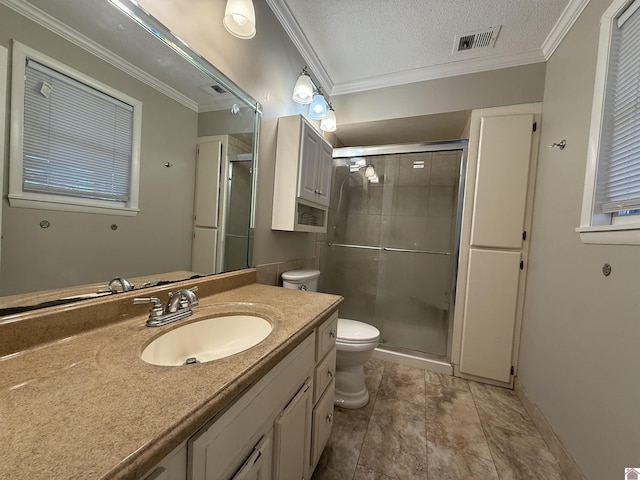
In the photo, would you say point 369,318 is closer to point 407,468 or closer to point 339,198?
point 339,198

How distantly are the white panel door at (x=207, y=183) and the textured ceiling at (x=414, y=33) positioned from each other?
40.3 inches

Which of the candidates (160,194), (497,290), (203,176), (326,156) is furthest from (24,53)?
(497,290)

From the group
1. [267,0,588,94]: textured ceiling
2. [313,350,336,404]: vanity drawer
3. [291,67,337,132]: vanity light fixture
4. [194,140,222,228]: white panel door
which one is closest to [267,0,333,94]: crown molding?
[267,0,588,94]: textured ceiling

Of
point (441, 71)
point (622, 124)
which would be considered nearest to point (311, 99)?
point (441, 71)

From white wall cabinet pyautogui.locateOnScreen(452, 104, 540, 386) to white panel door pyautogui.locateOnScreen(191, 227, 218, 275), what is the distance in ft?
5.95

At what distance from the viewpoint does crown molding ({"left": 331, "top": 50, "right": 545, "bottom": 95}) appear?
→ 1.79 m

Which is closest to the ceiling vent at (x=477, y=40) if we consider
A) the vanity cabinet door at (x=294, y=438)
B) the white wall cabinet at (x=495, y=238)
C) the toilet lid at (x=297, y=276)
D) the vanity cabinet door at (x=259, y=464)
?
the white wall cabinet at (x=495, y=238)

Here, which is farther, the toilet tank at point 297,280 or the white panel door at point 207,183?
the toilet tank at point 297,280

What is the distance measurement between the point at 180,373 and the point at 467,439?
5.27ft

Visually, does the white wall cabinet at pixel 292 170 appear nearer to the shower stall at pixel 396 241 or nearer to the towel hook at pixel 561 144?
the shower stall at pixel 396 241

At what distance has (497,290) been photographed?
6.01 ft

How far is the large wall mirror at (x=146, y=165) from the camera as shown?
2.06 feet

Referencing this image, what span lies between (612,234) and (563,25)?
139cm

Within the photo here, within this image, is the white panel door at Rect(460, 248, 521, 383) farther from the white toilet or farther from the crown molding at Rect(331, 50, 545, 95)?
the crown molding at Rect(331, 50, 545, 95)
